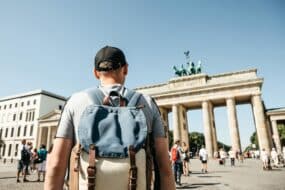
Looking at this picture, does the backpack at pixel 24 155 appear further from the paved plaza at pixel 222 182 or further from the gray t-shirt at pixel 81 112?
the gray t-shirt at pixel 81 112

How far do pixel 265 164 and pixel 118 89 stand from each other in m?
21.0

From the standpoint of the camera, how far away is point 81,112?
1.52 m

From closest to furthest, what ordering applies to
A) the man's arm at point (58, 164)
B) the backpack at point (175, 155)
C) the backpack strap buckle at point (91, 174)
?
the backpack strap buckle at point (91, 174)
the man's arm at point (58, 164)
the backpack at point (175, 155)

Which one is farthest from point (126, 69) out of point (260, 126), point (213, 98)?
point (213, 98)

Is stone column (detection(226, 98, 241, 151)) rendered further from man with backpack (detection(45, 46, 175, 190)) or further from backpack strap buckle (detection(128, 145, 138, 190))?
backpack strap buckle (detection(128, 145, 138, 190))

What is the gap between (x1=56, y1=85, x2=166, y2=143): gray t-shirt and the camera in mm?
1524

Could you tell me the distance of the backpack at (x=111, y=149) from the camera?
131 cm

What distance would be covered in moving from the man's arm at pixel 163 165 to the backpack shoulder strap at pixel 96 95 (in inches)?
21.2

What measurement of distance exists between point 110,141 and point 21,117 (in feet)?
226

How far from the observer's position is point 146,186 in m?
1.42

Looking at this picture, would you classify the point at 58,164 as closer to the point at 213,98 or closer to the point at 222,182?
the point at 222,182

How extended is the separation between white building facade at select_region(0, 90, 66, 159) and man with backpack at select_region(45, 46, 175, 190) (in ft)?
207

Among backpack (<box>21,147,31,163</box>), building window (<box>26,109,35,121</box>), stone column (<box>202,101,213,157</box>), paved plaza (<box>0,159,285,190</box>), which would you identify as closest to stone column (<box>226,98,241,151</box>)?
stone column (<box>202,101,213,157</box>)

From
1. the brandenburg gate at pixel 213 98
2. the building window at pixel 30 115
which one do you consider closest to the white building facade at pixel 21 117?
the building window at pixel 30 115
